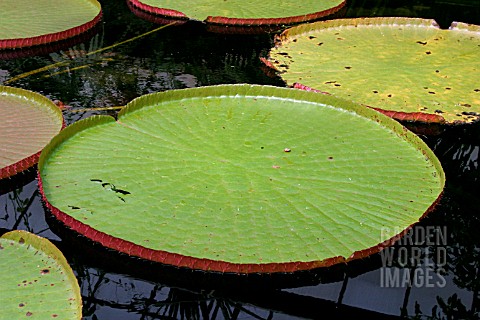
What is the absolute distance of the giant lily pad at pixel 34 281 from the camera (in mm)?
1376

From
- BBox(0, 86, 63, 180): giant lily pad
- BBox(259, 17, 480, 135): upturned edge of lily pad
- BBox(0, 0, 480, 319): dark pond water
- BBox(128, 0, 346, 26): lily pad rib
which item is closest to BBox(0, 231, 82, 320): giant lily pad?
BBox(0, 0, 480, 319): dark pond water

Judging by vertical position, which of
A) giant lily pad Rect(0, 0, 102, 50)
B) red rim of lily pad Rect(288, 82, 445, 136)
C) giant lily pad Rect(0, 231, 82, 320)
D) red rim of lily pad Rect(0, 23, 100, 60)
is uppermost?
red rim of lily pad Rect(288, 82, 445, 136)

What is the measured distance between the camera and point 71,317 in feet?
4.47

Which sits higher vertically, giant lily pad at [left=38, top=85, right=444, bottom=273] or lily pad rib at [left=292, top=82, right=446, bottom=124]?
lily pad rib at [left=292, top=82, right=446, bottom=124]

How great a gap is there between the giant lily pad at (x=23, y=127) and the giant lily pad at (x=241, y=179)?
89 millimetres

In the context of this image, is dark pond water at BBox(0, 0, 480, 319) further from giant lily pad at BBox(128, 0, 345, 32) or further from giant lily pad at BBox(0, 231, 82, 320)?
giant lily pad at BBox(128, 0, 345, 32)

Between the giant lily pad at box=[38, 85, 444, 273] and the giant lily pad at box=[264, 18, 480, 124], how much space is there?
0.75 feet

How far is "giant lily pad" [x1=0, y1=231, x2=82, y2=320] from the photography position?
4.51 ft

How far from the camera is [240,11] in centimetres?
338

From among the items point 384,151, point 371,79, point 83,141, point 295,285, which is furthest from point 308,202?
point 371,79

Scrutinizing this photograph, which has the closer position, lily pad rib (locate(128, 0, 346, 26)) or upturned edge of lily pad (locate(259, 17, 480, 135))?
upturned edge of lily pad (locate(259, 17, 480, 135))

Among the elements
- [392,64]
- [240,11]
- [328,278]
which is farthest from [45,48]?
[328,278]

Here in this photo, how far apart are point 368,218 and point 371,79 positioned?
0.99 meters

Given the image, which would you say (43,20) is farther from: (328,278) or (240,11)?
(328,278)
